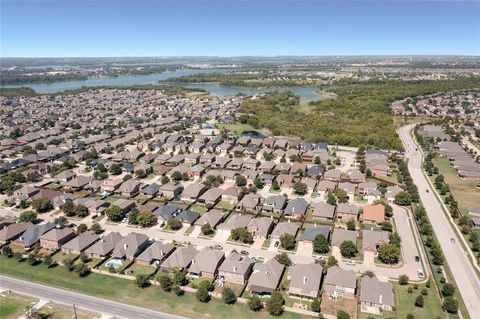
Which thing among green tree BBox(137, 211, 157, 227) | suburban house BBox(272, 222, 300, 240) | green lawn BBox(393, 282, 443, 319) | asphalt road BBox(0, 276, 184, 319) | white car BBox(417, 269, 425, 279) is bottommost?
green lawn BBox(393, 282, 443, 319)

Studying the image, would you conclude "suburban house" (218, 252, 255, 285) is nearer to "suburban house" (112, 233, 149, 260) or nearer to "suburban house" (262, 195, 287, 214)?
"suburban house" (112, 233, 149, 260)

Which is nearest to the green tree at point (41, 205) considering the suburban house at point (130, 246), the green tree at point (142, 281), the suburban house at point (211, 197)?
the suburban house at point (130, 246)

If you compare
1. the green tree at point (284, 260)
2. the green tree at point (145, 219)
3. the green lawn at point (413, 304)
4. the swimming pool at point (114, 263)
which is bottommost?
the green lawn at point (413, 304)

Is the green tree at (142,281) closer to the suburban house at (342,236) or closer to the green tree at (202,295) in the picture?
the green tree at (202,295)

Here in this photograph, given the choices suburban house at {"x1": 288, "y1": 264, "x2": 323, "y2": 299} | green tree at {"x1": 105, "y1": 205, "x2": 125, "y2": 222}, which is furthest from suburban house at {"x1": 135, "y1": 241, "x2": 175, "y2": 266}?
suburban house at {"x1": 288, "y1": 264, "x2": 323, "y2": 299}

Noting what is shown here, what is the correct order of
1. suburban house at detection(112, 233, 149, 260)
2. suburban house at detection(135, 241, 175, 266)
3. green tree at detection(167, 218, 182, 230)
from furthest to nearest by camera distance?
green tree at detection(167, 218, 182, 230) < suburban house at detection(112, 233, 149, 260) < suburban house at detection(135, 241, 175, 266)

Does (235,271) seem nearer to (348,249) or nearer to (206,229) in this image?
(206,229)
